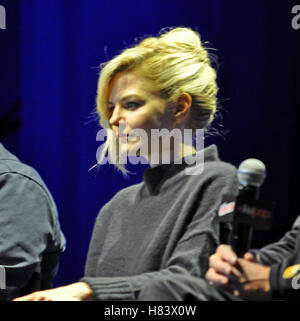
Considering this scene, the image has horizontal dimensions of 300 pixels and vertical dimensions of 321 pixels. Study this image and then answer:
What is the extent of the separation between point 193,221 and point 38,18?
0.87 m

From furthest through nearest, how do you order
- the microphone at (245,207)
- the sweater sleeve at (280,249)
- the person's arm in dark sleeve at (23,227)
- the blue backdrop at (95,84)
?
the person's arm in dark sleeve at (23,227)
the blue backdrop at (95,84)
the sweater sleeve at (280,249)
the microphone at (245,207)

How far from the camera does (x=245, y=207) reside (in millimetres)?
1175

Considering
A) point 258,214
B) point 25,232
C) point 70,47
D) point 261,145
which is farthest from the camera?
point 70,47

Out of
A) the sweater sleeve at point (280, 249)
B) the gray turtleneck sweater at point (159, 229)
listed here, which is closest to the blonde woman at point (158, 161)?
the gray turtleneck sweater at point (159, 229)

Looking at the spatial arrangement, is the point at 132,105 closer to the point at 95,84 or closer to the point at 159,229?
the point at 95,84

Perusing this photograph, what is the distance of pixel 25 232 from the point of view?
163 cm

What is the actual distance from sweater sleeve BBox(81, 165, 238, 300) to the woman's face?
0.22m

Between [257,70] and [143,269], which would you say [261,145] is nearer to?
[257,70]

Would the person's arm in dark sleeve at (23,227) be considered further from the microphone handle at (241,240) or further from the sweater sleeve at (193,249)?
the microphone handle at (241,240)

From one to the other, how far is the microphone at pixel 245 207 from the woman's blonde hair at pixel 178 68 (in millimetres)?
386

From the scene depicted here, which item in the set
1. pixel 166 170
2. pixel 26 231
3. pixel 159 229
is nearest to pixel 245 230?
pixel 159 229

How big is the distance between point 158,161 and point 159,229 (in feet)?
0.69

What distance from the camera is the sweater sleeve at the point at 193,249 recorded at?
1341 mm
